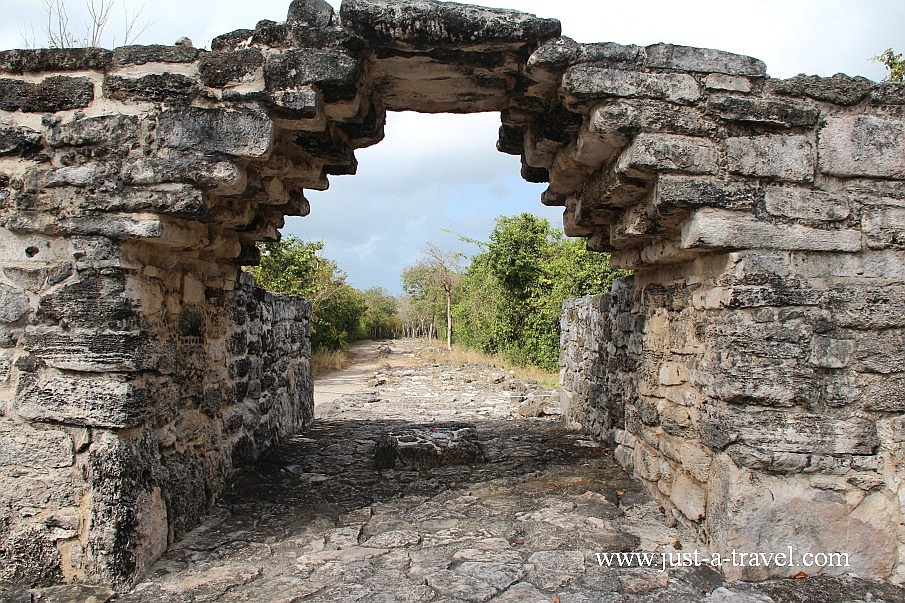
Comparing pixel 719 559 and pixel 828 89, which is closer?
pixel 719 559

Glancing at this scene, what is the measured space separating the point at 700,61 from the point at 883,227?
1.25 metres

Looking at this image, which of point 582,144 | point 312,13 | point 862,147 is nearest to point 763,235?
point 862,147

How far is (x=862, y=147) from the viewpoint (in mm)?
3027

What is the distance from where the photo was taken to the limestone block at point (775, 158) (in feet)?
9.86

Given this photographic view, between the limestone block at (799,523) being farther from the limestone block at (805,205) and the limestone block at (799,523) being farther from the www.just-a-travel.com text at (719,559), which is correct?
the limestone block at (805,205)

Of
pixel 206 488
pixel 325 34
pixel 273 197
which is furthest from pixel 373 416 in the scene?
pixel 325 34

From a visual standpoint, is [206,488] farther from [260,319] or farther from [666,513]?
[666,513]

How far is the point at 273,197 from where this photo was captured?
3793mm

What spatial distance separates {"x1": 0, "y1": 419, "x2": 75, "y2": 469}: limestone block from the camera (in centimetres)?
282

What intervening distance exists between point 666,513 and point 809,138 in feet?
7.50

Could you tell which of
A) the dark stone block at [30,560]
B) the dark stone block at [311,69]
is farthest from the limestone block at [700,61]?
the dark stone block at [30,560]

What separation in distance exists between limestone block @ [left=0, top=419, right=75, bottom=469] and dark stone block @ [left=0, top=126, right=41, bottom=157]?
4.56 ft

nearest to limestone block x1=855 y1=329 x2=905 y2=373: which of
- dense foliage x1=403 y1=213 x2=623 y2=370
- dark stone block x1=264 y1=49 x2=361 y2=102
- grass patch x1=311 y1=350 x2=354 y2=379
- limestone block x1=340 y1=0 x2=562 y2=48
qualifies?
limestone block x1=340 y1=0 x2=562 y2=48

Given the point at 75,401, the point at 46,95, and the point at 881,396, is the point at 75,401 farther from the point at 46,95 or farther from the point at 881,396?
the point at 881,396
